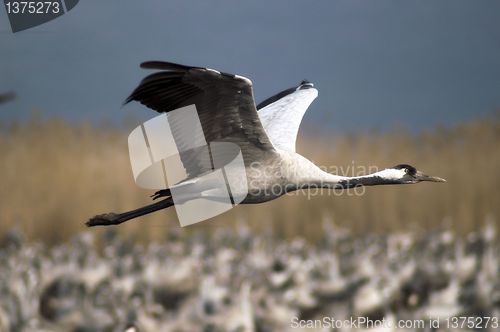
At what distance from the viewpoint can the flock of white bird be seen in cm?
811

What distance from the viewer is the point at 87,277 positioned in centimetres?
952

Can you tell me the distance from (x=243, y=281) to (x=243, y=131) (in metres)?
3.93

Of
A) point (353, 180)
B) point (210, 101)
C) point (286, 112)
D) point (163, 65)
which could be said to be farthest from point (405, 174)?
point (163, 65)

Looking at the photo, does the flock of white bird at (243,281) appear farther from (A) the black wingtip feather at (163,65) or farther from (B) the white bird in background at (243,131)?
(A) the black wingtip feather at (163,65)

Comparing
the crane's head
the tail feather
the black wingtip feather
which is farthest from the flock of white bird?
the black wingtip feather

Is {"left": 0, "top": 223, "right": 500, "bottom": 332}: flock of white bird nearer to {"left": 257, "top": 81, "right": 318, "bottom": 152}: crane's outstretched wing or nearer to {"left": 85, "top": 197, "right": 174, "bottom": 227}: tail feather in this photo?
{"left": 257, "top": 81, "right": 318, "bottom": 152}: crane's outstretched wing

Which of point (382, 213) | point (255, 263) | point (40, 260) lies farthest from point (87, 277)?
point (382, 213)

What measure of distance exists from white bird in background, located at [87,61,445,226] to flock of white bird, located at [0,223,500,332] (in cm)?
237

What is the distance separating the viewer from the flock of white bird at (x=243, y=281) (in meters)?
8.11

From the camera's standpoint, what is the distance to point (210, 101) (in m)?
4.67

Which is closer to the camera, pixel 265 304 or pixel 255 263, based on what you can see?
pixel 265 304

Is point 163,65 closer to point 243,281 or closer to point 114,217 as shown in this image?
point 114,217

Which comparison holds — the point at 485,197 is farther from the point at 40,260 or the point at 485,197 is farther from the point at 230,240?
the point at 40,260

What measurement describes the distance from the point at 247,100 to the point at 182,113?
40cm
